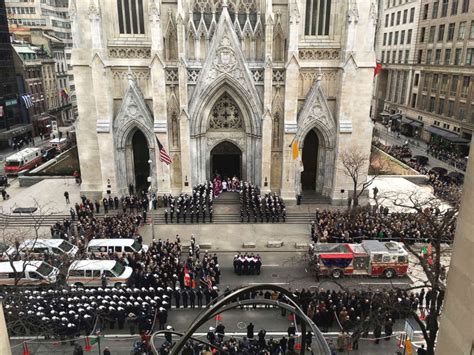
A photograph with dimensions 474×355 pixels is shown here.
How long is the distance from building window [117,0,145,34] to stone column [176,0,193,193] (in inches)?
157

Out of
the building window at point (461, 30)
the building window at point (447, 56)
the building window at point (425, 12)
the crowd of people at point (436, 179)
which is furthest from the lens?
the building window at point (425, 12)

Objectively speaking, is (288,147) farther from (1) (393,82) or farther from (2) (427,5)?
(1) (393,82)

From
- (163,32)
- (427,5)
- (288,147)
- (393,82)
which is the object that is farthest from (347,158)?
(393,82)

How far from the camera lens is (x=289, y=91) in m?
34.3

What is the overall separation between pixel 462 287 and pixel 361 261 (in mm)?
20924

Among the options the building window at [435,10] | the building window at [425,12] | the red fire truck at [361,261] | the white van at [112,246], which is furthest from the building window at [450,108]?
the white van at [112,246]

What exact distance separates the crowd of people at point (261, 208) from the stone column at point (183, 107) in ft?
17.3

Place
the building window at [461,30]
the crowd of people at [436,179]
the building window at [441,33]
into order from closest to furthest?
the crowd of people at [436,179] < the building window at [461,30] < the building window at [441,33]

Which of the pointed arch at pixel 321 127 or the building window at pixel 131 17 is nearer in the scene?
the building window at pixel 131 17

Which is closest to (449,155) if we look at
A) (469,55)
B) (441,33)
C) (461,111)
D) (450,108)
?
(461,111)

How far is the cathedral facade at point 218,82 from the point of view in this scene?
33.4 metres

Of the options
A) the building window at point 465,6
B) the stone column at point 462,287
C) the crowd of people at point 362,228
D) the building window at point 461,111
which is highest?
the building window at point 465,6

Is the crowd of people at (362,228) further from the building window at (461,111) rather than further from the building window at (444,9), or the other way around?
the building window at (444,9)

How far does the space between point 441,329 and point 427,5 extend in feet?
226
